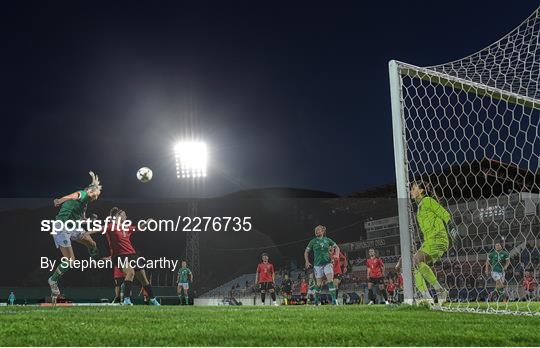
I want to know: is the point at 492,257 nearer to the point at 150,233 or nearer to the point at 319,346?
the point at 319,346

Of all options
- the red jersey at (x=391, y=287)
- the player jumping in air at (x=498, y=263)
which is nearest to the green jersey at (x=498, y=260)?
the player jumping in air at (x=498, y=263)

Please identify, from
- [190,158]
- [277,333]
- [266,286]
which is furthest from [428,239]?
[190,158]

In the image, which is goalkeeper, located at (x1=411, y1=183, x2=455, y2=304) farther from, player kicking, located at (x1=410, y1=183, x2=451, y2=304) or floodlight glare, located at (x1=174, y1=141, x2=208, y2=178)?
floodlight glare, located at (x1=174, y1=141, x2=208, y2=178)

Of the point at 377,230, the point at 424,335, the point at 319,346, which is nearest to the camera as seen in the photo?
the point at 319,346

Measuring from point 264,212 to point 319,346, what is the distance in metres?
28.6

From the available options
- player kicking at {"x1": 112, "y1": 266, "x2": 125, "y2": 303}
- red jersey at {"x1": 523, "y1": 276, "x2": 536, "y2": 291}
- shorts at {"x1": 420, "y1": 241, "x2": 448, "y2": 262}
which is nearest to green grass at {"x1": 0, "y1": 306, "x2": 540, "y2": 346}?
shorts at {"x1": 420, "y1": 241, "x2": 448, "y2": 262}

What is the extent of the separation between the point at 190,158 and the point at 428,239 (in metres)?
17.7

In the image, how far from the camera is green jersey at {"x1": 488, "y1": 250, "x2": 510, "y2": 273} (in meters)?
12.9

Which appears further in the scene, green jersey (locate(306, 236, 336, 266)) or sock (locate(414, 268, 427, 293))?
green jersey (locate(306, 236, 336, 266))

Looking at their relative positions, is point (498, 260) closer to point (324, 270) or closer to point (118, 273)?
point (324, 270)

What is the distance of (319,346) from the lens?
3.00 m

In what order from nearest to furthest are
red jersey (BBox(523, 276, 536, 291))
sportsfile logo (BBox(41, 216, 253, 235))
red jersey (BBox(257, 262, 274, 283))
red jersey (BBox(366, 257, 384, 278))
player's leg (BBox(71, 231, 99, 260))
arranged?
red jersey (BBox(366, 257, 384, 278))
sportsfile logo (BBox(41, 216, 253, 235))
red jersey (BBox(257, 262, 274, 283))
player's leg (BBox(71, 231, 99, 260))
red jersey (BBox(523, 276, 536, 291))

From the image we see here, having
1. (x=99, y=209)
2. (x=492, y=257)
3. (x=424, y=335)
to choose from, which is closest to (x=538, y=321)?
(x=424, y=335)

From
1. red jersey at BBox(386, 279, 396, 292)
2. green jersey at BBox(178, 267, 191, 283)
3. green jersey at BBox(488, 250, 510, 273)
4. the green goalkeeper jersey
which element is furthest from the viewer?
red jersey at BBox(386, 279, 396, 292)
